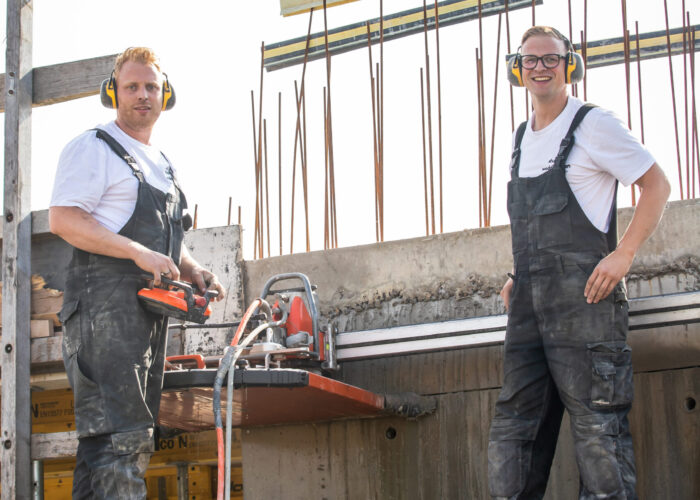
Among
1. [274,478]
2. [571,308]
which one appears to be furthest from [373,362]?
[571,308]

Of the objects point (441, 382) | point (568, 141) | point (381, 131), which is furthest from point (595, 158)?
point (381, 131)

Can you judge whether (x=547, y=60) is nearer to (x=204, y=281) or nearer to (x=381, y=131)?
(x=204, y=281)

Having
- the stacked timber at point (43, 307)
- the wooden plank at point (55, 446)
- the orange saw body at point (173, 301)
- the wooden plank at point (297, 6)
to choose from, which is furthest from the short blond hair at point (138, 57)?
the wooden plank at point (297, 6)

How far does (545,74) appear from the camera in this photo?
10.8ft

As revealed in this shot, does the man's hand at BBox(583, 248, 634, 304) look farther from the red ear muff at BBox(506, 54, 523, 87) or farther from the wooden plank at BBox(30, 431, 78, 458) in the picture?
the wooden plank at BBox(30, 431, 78, 458)

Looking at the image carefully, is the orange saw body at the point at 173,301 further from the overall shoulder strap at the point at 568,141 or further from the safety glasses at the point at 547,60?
the safety glasses at the point at 547,60

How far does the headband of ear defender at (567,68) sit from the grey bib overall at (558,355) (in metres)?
0.19

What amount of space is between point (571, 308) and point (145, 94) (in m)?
1.68

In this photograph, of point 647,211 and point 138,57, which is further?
point 138,57

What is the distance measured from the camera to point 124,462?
277cm

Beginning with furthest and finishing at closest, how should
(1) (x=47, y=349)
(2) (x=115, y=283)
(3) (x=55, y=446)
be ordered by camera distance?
(1) (x=47, y=349)
(3) (x=55, y=446)
(2) (x=115, y=283)

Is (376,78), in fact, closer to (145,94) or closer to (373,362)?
(373,362)

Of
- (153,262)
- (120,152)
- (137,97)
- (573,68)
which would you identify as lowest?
(153,262)

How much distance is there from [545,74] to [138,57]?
150 cm
